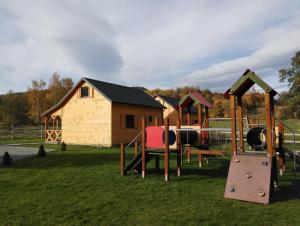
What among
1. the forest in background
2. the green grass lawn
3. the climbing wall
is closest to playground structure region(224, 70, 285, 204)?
the climbing wall

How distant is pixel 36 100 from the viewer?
60562mm

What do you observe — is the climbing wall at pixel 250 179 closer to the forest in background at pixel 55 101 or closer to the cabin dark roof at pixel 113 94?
the cabin dark roof at pixel 113 94

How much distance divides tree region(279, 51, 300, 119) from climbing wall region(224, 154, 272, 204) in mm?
36101

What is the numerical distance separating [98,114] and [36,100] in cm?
4294

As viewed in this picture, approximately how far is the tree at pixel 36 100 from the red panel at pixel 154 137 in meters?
54.1

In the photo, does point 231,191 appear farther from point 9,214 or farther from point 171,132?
point 9,214

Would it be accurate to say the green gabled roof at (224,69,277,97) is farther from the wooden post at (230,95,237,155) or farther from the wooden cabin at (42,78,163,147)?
the wooden cabin at (42,78,163,147)

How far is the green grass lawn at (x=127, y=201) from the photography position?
5.98 metres

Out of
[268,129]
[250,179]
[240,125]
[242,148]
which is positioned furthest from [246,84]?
[250,179]

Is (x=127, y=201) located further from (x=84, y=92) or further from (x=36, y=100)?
(x=36, y=100)

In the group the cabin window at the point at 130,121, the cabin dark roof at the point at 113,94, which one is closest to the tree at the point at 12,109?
the cabin dark roof at the point at 113,94

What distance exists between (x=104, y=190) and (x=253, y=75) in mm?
5635

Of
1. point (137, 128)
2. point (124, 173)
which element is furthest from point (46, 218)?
point (137, 128)

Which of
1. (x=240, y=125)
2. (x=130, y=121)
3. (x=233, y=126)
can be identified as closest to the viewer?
(x=233, y=126)
